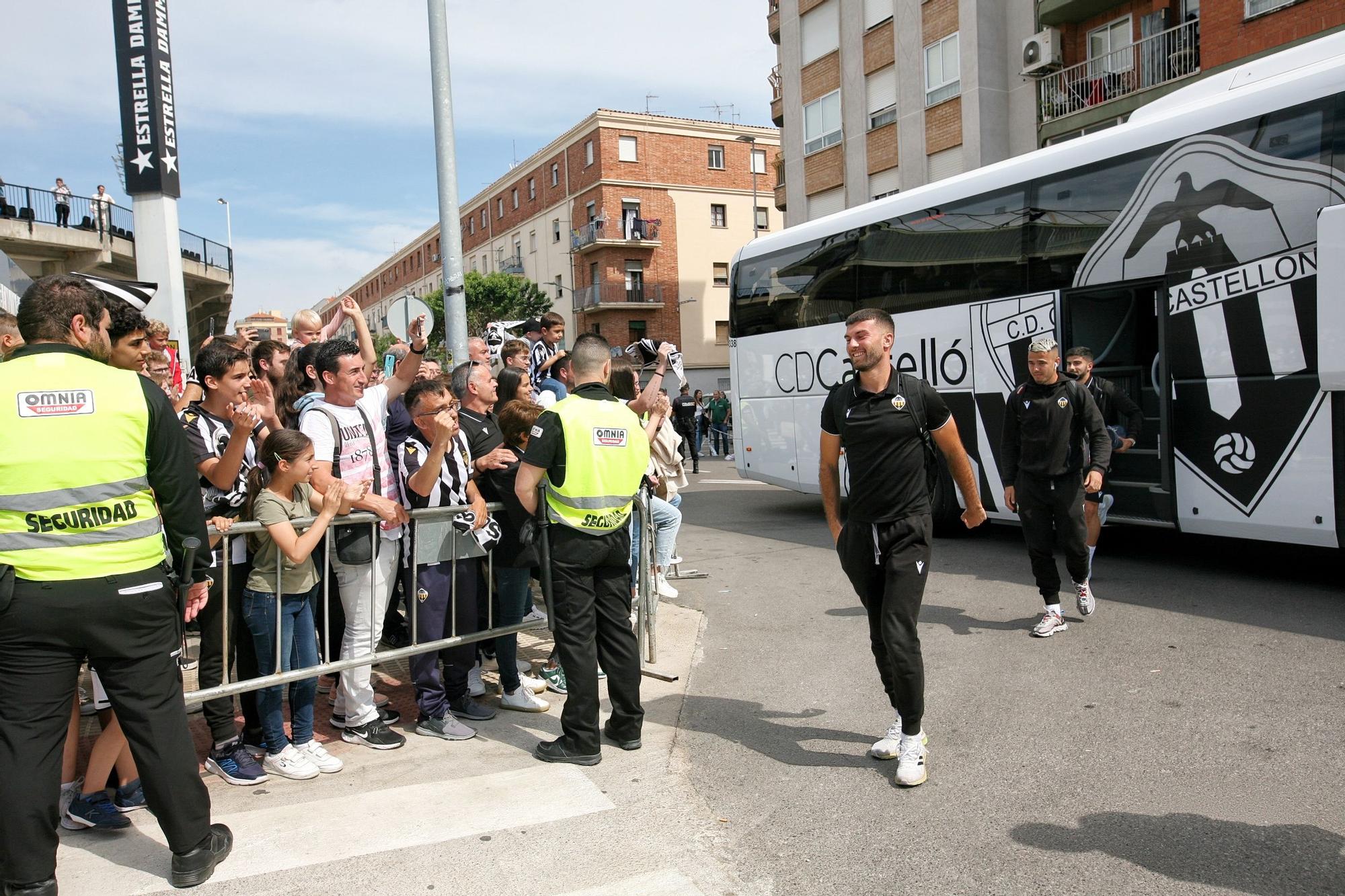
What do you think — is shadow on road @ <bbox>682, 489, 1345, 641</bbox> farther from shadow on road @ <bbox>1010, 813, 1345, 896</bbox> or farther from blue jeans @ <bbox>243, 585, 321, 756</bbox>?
blue jeans @ <bbox>243, 585, 321, 756</bbox>

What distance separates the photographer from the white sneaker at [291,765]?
4250mm

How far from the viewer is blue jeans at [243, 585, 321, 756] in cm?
420

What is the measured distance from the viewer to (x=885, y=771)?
4184 millimetres

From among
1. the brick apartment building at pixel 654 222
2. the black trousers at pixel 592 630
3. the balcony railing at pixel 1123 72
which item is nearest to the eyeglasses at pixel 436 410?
the black trousers at pixel 592 630

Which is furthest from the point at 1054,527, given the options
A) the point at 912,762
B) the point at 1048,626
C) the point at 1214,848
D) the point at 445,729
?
the point at 445,729

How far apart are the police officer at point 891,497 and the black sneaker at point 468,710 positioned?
2.08 meters

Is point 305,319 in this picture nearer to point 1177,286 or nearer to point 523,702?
point 523,702

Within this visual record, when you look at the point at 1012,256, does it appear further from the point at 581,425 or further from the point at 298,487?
the point at 298,487

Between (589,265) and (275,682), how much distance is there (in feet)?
154

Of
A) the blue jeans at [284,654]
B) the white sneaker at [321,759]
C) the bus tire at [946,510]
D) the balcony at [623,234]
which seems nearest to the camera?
the blue jeans at [284,654]

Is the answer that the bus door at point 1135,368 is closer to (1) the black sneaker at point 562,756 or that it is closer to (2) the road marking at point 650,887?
(1) the black sneaker at point 562,756

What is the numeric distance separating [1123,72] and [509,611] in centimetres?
2040

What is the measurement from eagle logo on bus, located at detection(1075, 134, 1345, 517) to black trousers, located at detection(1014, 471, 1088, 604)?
1743mm

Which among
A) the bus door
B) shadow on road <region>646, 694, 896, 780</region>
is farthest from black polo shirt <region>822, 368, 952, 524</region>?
the bus door
